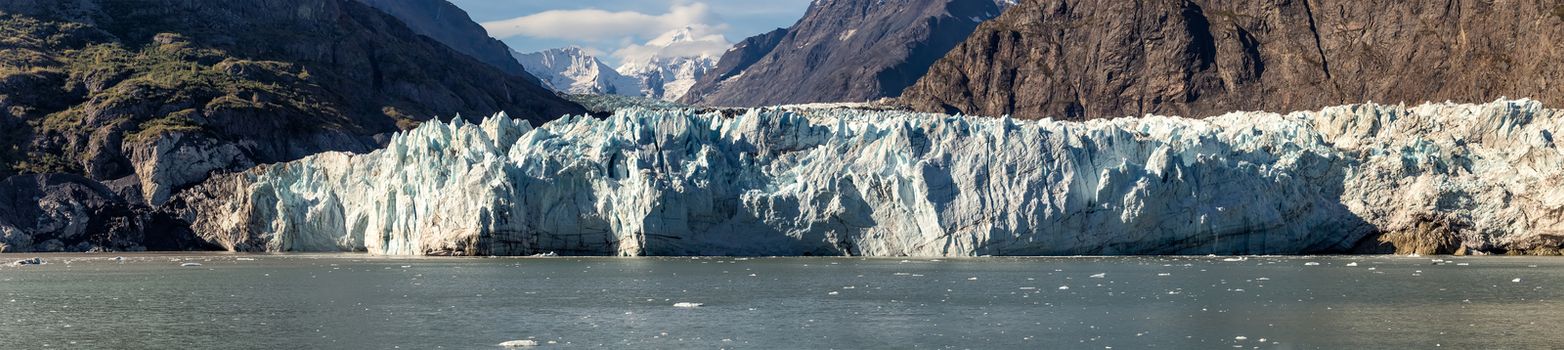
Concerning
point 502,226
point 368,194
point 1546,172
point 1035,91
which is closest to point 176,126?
point 368,194

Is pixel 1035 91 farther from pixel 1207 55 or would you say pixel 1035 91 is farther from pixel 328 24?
pixel 328 24

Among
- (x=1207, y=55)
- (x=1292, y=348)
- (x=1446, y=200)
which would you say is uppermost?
(x=1207, y=55)

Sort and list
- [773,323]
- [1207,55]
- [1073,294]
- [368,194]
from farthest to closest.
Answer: [1207,55] → [368,194] → [1073,294] → [773,323]

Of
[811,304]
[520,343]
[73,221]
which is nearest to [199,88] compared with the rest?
[73,221]

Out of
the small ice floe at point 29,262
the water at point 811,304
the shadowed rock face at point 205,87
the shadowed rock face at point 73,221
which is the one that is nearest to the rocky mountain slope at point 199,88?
the shadowed rock face at point 205,87

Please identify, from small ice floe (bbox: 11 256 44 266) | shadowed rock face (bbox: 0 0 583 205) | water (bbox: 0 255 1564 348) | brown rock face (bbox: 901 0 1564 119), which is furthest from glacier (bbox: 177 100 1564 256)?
brown rock face (bbox: 901 0 1564 119)

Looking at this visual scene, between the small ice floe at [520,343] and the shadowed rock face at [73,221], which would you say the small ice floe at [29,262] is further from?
the small ice floe at [520,343]

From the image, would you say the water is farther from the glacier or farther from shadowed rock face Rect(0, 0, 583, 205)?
shadowed rock face Rect(0, 0, 583, 205)

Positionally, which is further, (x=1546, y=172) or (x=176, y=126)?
(x=176, y=126)

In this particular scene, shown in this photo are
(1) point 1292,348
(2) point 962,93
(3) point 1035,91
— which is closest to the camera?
(1) point 1292,348
